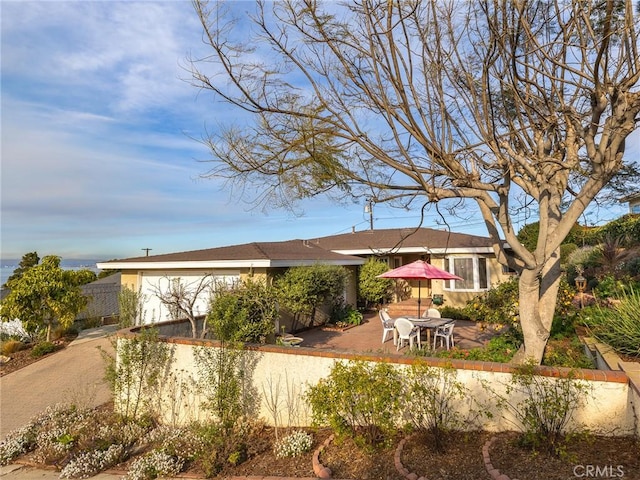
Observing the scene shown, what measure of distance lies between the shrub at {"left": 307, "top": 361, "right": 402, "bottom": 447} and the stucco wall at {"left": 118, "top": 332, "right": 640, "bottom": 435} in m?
0.47

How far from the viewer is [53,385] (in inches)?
388

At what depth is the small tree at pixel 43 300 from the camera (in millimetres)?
12914

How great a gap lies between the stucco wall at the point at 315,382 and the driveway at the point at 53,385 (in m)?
2.09

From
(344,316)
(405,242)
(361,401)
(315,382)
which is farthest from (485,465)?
(405,242)

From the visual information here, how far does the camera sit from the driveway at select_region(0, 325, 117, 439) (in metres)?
8.30

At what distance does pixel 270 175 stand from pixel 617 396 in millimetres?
5637

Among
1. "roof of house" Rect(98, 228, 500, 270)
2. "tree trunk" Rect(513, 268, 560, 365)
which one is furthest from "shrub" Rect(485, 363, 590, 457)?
"roof of house" Rect(98, 228, 500, 270)

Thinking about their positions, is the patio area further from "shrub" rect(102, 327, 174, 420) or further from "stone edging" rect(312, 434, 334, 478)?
"stone edging" rect(312, 434, 334, 478)

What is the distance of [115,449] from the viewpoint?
6027mm

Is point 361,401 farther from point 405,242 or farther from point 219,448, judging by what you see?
point 405,242

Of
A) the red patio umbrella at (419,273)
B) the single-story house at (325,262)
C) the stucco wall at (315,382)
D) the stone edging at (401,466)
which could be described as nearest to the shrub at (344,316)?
the single-story house at (325,262)

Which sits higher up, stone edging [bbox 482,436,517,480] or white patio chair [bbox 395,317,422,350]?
white patio chair [bbox 395,317,422,350]

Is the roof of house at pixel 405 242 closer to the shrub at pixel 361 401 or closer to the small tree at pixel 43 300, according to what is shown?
the shrub at pixel 361 401

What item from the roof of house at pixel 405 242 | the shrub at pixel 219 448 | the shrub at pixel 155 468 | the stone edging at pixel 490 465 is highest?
the roof of house at pixel 405 242
